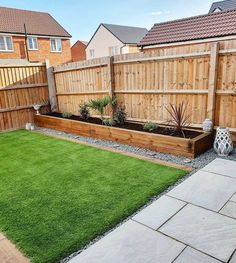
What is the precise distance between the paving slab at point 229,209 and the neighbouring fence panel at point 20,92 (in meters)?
6.79

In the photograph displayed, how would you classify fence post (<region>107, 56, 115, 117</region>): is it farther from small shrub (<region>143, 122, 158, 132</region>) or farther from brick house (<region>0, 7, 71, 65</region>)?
brick house (<region>0, 7, 71, 65</region>)

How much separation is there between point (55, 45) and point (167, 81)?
19999 millimetres

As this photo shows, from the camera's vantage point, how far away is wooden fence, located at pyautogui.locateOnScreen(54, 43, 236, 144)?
4406 mm

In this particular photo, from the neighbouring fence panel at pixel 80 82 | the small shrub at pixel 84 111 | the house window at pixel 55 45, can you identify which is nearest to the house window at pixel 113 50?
the house window at pixel 55 45

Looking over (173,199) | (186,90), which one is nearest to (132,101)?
(186,90)

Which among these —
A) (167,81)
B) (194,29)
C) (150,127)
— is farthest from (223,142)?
(194,29)

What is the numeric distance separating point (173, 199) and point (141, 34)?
94.0 feet

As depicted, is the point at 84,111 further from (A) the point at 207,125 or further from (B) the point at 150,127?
(A) the point at 207,125

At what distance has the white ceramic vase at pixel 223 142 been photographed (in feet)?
13.8

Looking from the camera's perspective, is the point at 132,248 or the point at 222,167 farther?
the point at 222,167

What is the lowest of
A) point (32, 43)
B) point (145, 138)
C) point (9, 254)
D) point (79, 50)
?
point (9, 254)

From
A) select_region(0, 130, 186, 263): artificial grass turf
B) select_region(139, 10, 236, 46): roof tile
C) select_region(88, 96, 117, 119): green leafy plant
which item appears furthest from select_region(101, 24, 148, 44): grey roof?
select_region(0, 130, 186, 263): artificial grass turf

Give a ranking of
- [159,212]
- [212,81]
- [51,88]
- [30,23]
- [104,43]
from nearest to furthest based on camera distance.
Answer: [159,212] → [212,81] → [51,88] → [30,23] → [104,43]

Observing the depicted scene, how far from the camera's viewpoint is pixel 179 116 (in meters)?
4.84
